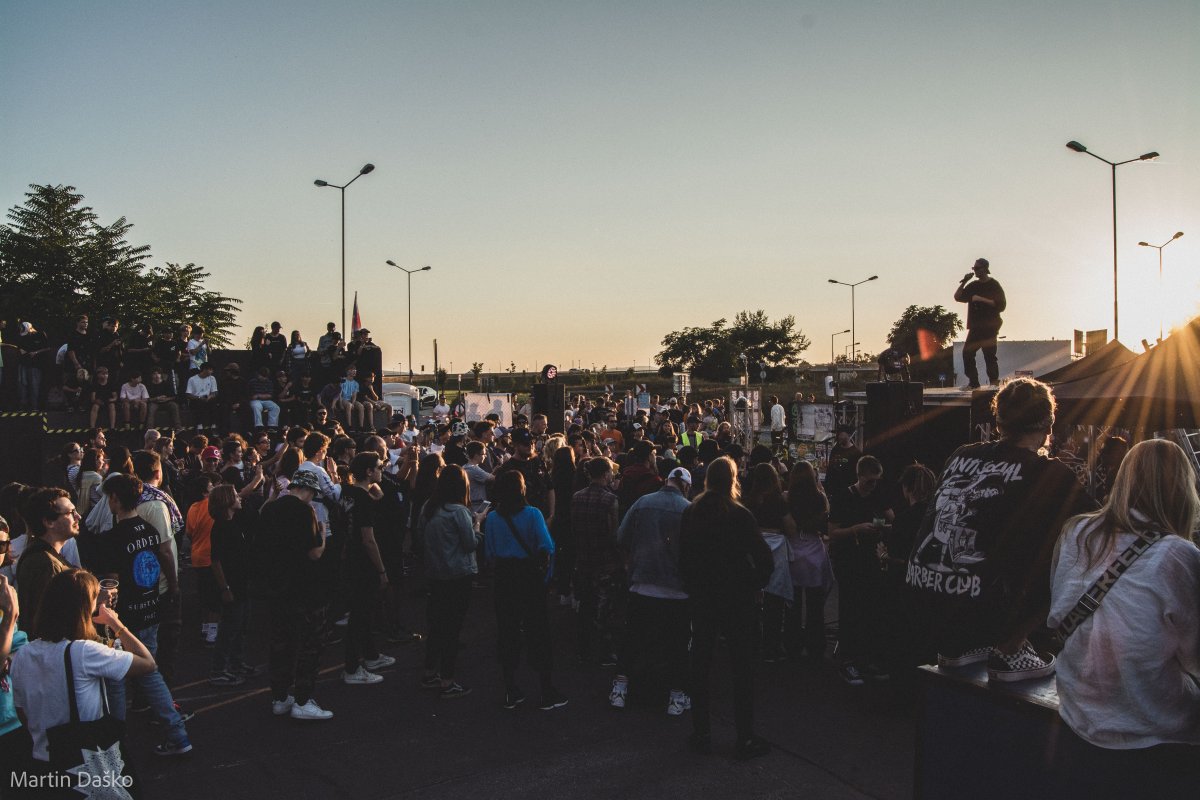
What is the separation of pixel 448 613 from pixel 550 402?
1214 centimetres

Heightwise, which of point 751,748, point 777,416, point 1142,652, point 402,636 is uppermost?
point 777,416

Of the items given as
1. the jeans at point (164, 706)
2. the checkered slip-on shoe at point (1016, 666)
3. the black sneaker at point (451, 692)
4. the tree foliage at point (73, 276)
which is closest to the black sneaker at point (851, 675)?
the black sneaker at point (451, 692)

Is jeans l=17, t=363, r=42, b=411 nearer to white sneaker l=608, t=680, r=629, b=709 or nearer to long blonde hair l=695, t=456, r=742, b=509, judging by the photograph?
white sneaker l=608, t=680, r=629, b=709

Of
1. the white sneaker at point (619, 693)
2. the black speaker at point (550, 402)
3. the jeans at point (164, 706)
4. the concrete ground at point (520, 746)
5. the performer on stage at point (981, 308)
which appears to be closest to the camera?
the concrete ground at point (520, 746)

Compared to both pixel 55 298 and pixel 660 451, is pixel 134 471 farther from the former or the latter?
pixel 55 298

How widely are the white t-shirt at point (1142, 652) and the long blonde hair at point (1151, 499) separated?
43 millimetres

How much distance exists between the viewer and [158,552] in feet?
19.6

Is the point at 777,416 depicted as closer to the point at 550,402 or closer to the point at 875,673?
the point at 550,402

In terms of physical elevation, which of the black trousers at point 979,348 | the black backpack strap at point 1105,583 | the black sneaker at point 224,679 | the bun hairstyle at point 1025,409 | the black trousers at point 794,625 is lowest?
the black sneaker at point 224,679

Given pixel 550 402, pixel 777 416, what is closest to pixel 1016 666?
pixel 550 402

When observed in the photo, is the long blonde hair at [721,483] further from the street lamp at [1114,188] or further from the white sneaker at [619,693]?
the street lamp at [1114,188]

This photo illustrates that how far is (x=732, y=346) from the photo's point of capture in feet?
315

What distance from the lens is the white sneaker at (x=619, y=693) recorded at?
21.1ft

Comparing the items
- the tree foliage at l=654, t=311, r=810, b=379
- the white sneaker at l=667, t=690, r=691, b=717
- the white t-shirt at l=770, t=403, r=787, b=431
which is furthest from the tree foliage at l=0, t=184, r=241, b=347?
the tree foliage at l=654, t=311, r=810, b=379
